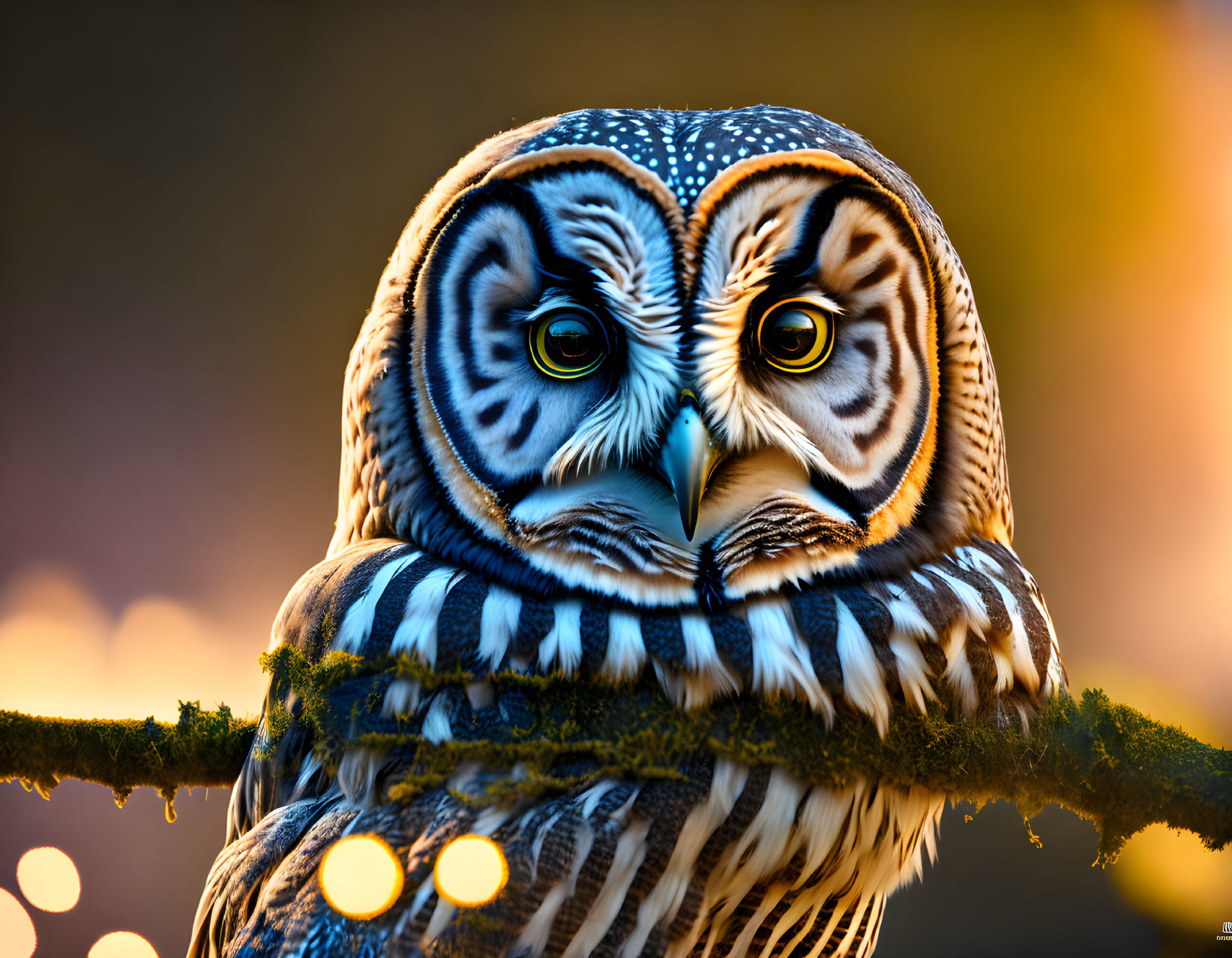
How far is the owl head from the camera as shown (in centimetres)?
74

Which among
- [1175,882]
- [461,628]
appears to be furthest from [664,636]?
[1175,882]

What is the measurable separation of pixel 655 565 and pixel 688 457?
10cm

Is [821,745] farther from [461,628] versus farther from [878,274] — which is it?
[878,274]

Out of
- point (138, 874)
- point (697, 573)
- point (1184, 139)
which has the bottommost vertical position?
point (138, 874)

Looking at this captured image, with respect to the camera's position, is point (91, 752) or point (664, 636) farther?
point (91, 752)

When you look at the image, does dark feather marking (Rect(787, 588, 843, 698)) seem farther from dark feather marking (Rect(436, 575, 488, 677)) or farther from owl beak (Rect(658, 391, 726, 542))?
dark feather marking (Rect(436, 575, 488, 677))

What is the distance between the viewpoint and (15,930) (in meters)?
1.50

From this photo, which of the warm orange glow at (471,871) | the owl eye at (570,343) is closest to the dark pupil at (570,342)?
the owl eye at (570,343)

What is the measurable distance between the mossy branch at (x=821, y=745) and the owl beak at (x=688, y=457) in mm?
152

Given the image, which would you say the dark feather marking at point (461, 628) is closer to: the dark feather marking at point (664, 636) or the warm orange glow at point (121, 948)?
the dark feather marking at point (664, 636)

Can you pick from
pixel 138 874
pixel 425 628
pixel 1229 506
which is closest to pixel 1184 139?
pixel 1229 506

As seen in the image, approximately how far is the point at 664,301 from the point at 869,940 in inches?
26.1

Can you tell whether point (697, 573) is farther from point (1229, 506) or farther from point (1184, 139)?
point (1184, 139)

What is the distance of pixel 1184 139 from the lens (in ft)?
4.95
